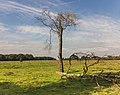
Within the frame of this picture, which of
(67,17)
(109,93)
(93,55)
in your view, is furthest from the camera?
(67,17)

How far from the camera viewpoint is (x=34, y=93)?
2405 centimetres

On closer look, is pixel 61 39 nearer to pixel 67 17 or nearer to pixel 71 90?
pixel 67 17

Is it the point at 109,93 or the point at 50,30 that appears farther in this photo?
the point at 50,30

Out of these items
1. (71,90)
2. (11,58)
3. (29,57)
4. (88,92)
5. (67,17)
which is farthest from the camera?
(29,57)

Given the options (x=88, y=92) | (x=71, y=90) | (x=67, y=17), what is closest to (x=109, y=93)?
(x=88, y=92)

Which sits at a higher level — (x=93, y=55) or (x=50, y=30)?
(x=50, y=30)

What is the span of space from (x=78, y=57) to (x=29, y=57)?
394 ft

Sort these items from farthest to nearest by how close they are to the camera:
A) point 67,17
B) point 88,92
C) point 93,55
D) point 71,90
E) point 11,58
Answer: point 11,58
point 67,17
point 71,90
point 88,92
point 93,55

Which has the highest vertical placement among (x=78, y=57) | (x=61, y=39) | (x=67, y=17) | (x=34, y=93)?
(x=67, y=17)

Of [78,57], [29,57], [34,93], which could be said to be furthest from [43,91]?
[29,57]

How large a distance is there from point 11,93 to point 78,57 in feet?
62.6

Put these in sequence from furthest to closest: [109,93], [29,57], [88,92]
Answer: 1. [29,57]
2. [88,92]
3. [109,93]

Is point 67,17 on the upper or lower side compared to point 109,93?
upper

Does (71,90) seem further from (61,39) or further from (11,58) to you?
(11,58)
